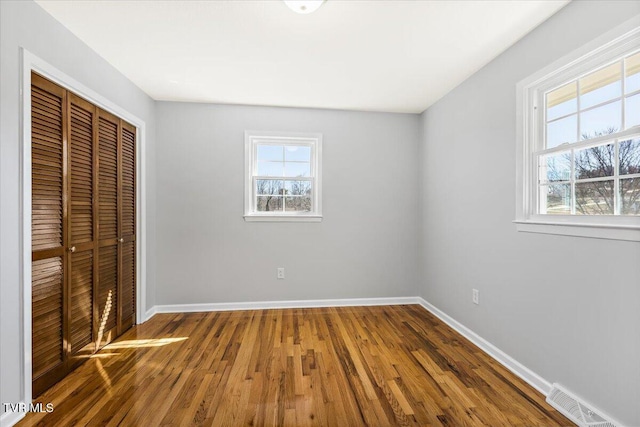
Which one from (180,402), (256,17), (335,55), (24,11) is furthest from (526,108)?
(24,11)

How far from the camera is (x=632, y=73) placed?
1492mm

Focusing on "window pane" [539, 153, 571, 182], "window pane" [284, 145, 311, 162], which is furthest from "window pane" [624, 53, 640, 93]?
"window pane" [284, 145, 311, 162]

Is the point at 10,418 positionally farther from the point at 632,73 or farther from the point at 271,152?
the point at 632,73

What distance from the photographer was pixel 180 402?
1.77 meters

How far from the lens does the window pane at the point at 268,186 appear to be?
3.53m

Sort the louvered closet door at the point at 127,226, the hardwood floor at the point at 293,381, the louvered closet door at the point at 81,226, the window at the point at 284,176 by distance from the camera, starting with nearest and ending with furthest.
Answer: the hardwood floor at the point at 293,381 → the louvered closet door at the point at 81,226 → the louvered closet door at the point at 127,226 → the window at the point at 284,176

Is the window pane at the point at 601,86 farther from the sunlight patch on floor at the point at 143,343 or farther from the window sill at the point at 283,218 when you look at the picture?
the sunlight patch on floor at the point at 143,343

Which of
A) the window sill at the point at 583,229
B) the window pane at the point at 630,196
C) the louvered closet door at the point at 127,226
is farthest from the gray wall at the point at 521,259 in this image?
the louvered closet door at the point at 127,226

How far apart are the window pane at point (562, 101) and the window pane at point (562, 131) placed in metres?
0.05

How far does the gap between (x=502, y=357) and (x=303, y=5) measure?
9.58 ft

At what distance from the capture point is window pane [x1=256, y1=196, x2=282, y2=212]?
354 centimetres

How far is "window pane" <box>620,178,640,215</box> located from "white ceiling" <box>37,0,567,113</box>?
1.17m

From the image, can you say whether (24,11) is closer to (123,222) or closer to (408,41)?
(123,222)

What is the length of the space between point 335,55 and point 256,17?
0.72 m
